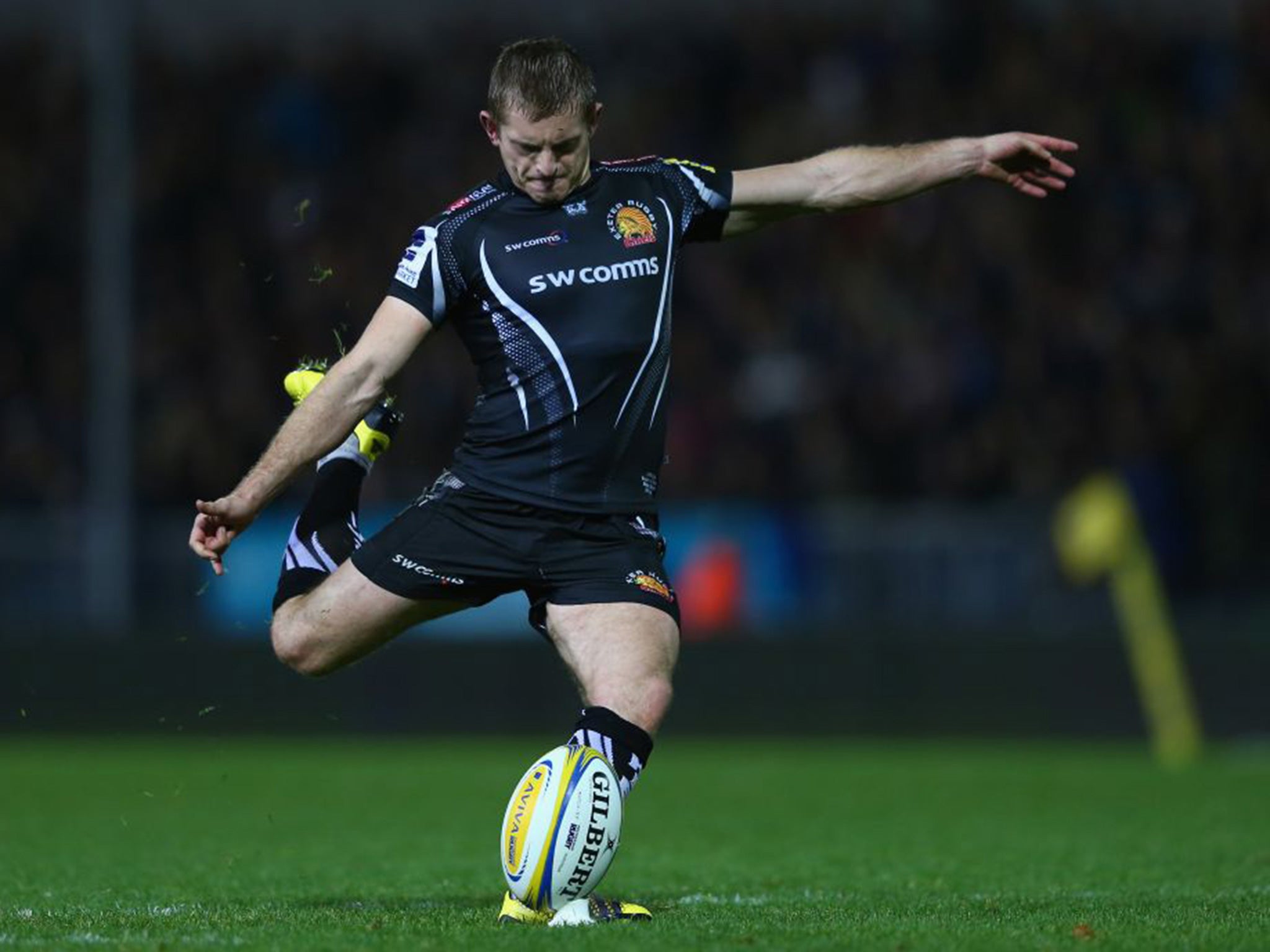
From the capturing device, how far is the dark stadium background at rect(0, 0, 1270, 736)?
50.6 feet

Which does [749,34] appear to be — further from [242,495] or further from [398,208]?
[242,495]

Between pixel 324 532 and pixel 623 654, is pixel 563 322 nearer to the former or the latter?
pixel 623 654

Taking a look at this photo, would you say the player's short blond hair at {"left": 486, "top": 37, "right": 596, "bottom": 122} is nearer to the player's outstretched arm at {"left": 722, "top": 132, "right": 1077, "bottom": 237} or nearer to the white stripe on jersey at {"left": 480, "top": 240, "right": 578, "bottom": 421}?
the white stripe on jersey at {"left": 480, "top": 240, "right": 578, "bottom": 421}

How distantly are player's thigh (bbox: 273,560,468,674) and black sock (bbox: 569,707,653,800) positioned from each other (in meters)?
0.72

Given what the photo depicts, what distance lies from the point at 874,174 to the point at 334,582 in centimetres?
202

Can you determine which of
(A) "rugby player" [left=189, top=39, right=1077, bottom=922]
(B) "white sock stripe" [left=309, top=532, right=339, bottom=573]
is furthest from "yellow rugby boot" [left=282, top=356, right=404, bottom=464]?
(A) "rugby player" [left=189, top=39, right=1077, bottom=922]

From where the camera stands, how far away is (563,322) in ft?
21.0

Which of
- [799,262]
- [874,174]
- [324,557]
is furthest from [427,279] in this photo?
[799,262]

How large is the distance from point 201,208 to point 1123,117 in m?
7.74

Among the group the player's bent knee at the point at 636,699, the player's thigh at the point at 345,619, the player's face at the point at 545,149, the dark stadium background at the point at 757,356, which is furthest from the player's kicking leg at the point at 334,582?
the dark stadium background at the point at 757,356

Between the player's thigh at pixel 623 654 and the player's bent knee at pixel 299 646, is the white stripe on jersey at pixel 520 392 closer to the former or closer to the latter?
the player's thigh at pixel 623 654

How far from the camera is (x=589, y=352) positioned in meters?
6.40

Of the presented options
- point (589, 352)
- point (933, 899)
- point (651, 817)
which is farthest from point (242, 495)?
point (651, 817)

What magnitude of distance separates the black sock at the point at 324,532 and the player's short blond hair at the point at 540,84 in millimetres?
1483
